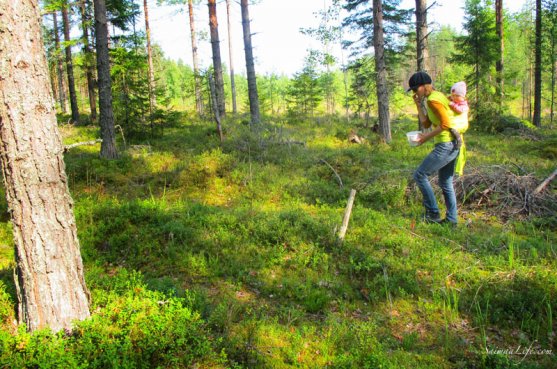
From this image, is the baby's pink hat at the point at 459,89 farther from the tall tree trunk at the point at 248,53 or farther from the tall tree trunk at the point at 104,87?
the tall tree trunk at the point at 248,53

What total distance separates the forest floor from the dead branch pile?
0.03 meters

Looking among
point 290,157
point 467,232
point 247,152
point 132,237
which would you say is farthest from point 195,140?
point 467,232

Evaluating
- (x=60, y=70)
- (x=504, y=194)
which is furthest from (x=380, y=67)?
(x=60, y=70)

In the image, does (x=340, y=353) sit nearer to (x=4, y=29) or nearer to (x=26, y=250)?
(x=26, y=250)

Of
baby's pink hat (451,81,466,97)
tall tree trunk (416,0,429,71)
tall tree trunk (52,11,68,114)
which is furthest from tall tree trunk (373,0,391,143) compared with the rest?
tall tree trunk (52,11,68,114)

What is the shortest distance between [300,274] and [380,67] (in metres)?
10.1

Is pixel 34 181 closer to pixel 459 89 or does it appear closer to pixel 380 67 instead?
pixel 459 89

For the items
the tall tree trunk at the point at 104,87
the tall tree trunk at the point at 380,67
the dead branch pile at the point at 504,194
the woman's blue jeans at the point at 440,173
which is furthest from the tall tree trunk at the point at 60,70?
the dead branch pile at the point at 504,194

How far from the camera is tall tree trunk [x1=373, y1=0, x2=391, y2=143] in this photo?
40.4ft

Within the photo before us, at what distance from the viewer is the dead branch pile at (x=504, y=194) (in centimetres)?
622

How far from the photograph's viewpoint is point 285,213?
19.6ft

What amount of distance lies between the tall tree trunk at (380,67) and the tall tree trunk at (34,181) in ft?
37.4

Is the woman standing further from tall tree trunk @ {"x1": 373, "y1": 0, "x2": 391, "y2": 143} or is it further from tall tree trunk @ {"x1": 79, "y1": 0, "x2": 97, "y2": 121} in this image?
tall tree trunk @ {"x1": 79, "y1": 0, "x2": 97, "y2": 121}

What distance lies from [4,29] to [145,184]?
5.57 m
